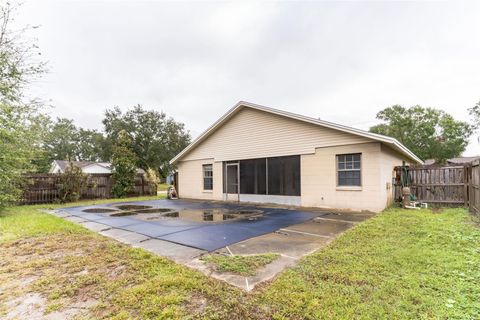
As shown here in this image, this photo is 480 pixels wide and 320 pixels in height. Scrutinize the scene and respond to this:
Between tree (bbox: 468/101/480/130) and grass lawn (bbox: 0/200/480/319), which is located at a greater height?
tree (bbox: 468/101/480/130)

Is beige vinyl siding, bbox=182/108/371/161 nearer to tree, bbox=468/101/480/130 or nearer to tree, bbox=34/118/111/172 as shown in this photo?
tree, bbox=468/101/480/130

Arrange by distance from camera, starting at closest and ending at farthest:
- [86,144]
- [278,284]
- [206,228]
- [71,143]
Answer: [278,284] < [206,228] < [71,143] < [86,144]

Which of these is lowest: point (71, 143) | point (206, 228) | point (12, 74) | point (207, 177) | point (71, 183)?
point (206, 228)

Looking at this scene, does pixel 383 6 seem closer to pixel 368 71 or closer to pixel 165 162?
pixel 368 71

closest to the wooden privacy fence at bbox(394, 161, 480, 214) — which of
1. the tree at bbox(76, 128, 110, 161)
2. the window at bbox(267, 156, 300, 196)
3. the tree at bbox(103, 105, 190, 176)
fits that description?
the window at bbox(267, 156, 300, 196)

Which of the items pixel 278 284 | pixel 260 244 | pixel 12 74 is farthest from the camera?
pixel 12 74

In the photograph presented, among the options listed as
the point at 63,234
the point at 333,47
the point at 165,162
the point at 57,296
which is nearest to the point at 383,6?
the point at 333,47

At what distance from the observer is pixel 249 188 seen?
11.8 m

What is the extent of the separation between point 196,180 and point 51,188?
828cm

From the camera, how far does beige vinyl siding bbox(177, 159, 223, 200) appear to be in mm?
13180

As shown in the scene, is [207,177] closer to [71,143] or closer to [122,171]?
[122,171]

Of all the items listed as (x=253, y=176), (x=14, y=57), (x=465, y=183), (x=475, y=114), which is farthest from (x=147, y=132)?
(x=475, y=114)

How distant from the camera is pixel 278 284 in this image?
2.88 meters

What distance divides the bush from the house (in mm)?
6657
